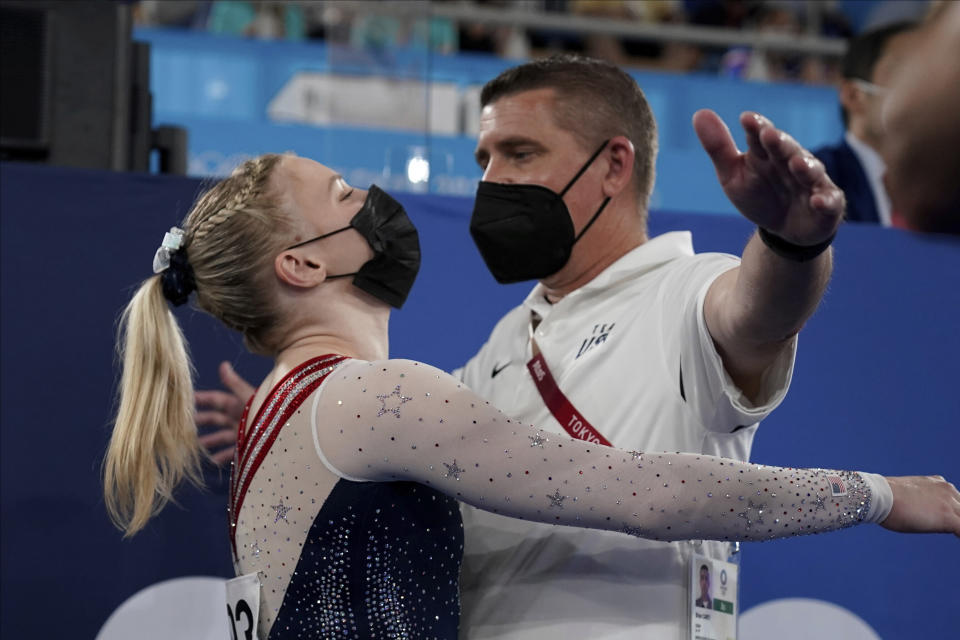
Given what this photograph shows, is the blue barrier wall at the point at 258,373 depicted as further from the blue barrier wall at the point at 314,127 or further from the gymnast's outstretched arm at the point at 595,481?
the blue barrier wall at the point at 314,127

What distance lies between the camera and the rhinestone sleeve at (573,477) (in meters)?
1.63

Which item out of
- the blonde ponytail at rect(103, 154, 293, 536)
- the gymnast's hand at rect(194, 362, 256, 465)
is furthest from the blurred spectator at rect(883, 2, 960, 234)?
A: the gymnast's hand at rect(194, 362, 256, 465)

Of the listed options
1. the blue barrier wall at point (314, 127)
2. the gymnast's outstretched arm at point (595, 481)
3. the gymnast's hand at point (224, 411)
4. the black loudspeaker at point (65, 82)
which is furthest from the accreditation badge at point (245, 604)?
the blue barrier wall at point (314, 127)

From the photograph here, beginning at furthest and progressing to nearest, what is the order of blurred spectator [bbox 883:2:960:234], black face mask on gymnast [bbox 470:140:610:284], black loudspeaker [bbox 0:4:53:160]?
black loudspeaker [bbox 0:4:53:160] → black face mask on gymnast [bbox 470:140:610:284] → blurred spectator [bbox 883:2:960:234]

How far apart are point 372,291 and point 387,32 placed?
5.70 ft

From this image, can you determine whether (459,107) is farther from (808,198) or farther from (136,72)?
(808,198)

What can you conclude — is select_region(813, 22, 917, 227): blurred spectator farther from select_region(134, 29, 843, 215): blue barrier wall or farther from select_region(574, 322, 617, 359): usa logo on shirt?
select_region(574, 322, 617, 359): usa logo on shirt

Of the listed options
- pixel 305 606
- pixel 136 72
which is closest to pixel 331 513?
pixel 305 606

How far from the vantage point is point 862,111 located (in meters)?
4.26

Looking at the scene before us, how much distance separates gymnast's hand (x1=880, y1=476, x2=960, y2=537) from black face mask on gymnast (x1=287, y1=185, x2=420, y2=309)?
0.93 meters

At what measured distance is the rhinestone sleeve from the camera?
1.63 m

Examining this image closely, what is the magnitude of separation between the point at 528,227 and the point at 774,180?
994 mm

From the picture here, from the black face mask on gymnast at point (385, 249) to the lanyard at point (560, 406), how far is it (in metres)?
0.30

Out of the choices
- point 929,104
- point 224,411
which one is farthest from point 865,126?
point 929,104
